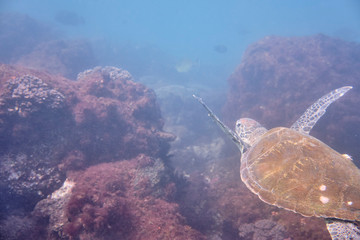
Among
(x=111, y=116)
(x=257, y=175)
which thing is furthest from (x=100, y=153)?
(x=257, y=175)

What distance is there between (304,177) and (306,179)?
4 cm

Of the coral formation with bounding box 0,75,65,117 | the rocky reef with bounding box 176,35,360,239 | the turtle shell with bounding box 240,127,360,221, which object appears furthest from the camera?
the coral formation with bounding box 0,75,65,117

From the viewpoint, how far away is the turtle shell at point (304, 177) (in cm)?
256

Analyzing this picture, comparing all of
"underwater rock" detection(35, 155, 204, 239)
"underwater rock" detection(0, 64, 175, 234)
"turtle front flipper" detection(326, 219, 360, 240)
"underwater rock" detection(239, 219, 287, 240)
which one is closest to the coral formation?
"underwater rock" detection(0, 64, 175, 234)

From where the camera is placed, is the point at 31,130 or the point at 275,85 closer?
the point at 31,130

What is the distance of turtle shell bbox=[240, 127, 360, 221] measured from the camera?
2.56 m

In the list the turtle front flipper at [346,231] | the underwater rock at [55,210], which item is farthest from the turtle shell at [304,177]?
the underwater rock at [55,210]

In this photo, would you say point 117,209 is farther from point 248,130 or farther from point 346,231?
point 248,130

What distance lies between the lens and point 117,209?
144 inches

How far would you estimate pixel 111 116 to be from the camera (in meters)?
6.66

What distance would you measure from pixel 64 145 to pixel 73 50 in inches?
697

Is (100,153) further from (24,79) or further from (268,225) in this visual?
(268,225)

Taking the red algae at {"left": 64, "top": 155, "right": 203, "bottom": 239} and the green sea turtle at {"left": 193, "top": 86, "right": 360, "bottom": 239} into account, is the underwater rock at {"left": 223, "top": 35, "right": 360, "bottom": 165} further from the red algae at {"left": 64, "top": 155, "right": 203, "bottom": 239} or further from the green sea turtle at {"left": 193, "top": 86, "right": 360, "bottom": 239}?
the red algae at {"left": 64, "top": 155, "right": 203, "bottom": 239}

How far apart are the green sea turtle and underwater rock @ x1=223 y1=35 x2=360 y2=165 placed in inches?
203
